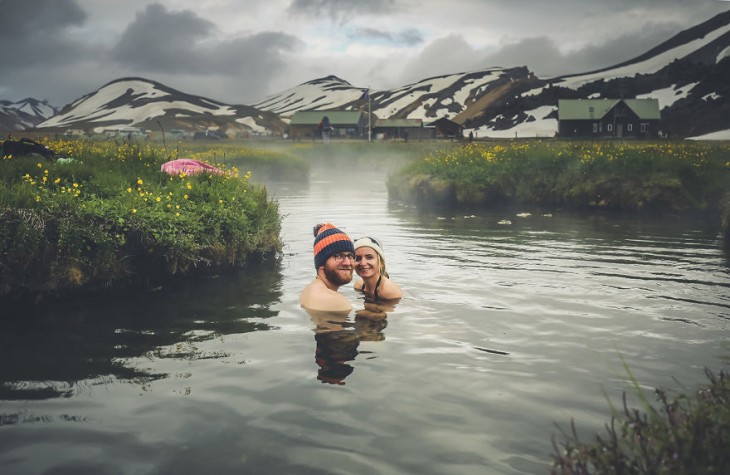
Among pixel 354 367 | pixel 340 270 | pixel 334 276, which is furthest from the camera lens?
pixel 334 276

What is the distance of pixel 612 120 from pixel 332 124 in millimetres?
60475

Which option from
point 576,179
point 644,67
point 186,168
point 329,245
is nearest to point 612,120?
point 576,179

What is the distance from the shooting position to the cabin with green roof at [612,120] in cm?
10094

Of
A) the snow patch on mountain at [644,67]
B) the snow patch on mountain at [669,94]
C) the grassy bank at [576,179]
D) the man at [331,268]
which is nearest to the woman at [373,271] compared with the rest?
the man at [331,268]

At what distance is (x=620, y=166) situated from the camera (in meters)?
26.8

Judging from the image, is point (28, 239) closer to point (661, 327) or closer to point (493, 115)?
point (661, 327)

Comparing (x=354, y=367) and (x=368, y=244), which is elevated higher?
(x=368, y=244)

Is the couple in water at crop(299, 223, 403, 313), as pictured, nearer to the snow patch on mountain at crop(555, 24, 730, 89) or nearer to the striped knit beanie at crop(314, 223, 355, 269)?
the striped knit beanie at crop(314, 223, 355, 269)

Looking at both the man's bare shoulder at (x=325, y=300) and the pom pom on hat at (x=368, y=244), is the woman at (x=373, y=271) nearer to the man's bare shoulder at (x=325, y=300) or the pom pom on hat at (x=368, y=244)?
the pom pom on hat at (x=368, y=244)

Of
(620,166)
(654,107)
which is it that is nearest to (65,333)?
(620,166)

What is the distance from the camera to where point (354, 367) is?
24.2ft

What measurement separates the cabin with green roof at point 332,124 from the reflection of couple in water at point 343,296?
125 m

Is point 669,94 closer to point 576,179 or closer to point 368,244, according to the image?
point 576,179

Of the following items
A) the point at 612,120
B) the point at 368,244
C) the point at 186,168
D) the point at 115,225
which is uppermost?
the point at 612,120
